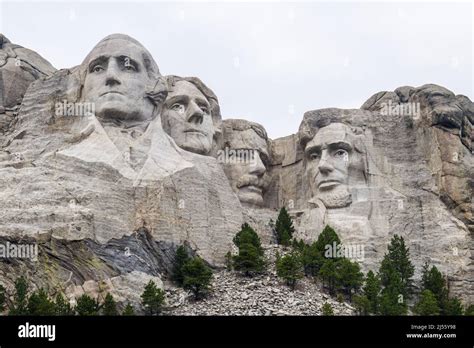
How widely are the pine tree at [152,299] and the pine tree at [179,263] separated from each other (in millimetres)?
1683

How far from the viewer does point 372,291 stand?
3559 centimetres

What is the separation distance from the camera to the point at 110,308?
33.2 meters

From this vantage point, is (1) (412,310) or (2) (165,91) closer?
(1) (412,310)

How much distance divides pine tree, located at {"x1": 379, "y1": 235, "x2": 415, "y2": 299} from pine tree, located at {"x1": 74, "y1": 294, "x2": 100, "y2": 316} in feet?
24.8

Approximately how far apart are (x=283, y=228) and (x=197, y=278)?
15.9 ft

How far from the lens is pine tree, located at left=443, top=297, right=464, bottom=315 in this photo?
35.4 m

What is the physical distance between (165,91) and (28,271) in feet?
23.7

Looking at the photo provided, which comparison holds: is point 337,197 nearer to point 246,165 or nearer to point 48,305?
point 246,165

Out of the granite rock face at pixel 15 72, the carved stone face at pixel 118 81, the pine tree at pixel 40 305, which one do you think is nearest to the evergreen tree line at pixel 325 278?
the pine tree at pixel 40 305

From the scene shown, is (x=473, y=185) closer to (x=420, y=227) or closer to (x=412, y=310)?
(x=420, y=227)

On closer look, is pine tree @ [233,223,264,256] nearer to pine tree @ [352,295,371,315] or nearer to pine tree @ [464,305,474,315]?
pine tree @ [352,295,371,315]
